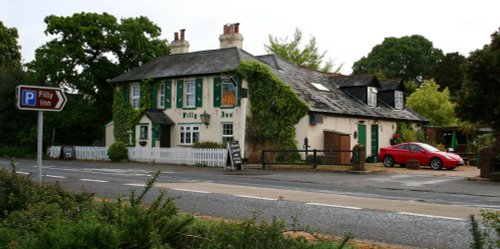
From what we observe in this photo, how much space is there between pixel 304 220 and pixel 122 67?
33548 millimetres

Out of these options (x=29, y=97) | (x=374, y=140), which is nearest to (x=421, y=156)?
(x=374, y=140)

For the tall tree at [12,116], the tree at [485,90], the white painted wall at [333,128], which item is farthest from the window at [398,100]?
the tree at [485,90]

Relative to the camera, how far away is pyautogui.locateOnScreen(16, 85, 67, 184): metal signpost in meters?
9.95

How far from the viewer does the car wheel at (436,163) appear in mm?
26312

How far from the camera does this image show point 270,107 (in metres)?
29.0

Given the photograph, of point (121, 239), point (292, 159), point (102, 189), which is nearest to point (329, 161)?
point (292, 159)

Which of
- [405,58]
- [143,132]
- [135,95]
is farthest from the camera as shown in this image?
[405,58]

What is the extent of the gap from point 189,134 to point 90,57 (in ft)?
39.1

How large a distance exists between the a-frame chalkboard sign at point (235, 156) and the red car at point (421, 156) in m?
8.39

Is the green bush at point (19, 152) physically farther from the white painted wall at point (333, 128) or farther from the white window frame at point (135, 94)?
the white painted wall at point (333, 128)

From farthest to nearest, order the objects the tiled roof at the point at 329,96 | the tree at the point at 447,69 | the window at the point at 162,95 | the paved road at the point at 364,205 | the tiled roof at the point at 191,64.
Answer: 1. the tree at the point at 447,69
2. the window at the point at 162,95
3. the tiled roof at the point at 191,64
4. the tiled roof at the point at 329,96
5. the paved road at the point at 364,205

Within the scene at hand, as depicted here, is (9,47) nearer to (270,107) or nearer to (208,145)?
(208,145)

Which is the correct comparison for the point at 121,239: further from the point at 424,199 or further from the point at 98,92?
the point at 98,92

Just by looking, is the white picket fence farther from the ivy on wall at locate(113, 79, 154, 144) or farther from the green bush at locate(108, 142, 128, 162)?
the ivy on wall at locate(113, 79, 154, 144)
